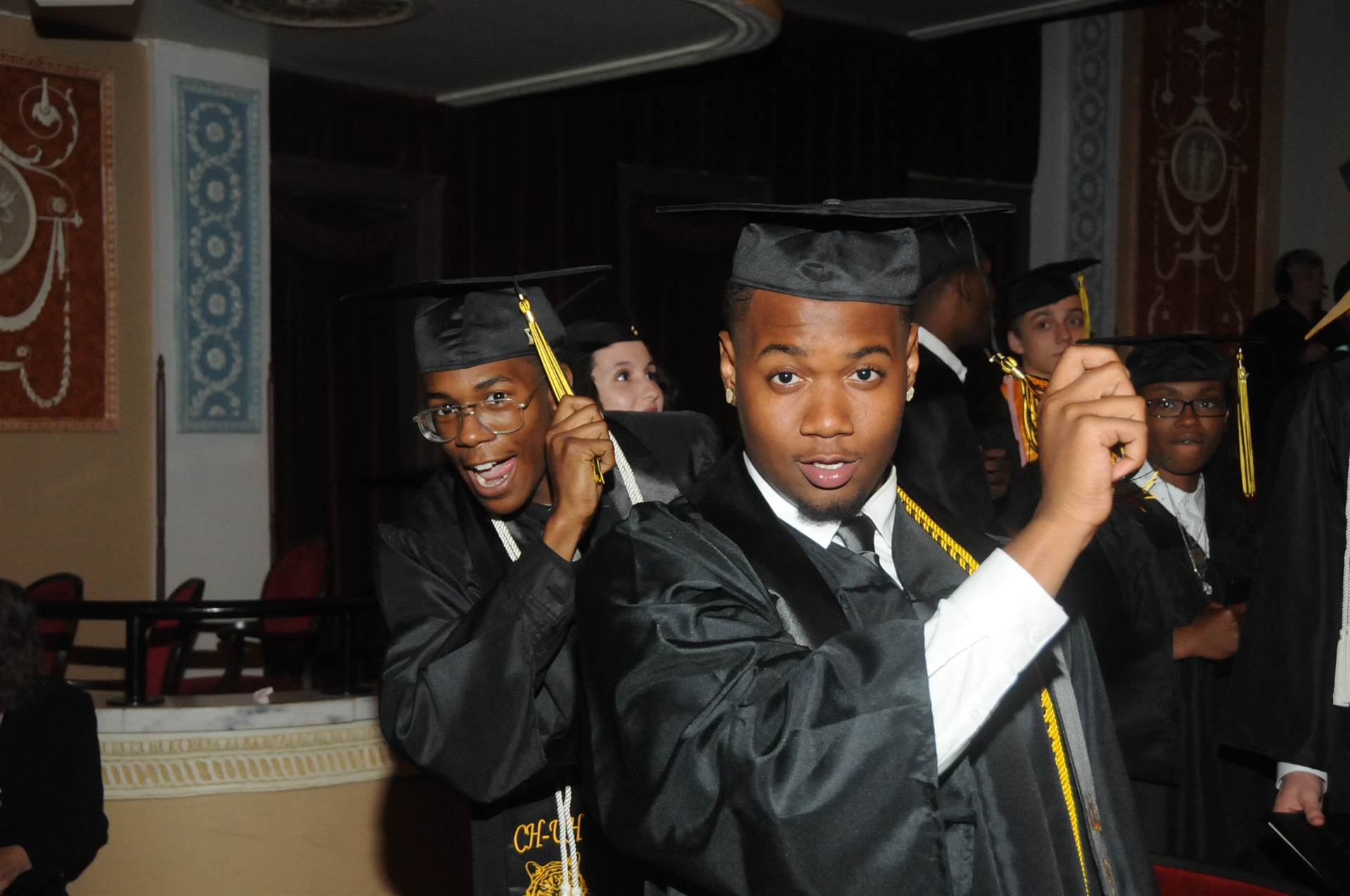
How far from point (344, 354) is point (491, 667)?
5.67m

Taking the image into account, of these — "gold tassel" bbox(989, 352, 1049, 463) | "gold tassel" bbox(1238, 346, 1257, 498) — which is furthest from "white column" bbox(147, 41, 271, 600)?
"gold tassel" bbox(989, 352, 1049, 463)

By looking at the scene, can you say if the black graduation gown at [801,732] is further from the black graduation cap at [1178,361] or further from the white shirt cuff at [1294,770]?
the black graduation cap at [1178,361]

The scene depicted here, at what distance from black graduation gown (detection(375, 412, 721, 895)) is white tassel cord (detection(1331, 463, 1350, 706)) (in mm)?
1277

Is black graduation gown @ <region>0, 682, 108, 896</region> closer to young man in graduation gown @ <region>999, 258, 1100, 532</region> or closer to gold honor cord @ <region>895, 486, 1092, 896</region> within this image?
gold honor cord @ <region>895, 486, 1092, 896</region>

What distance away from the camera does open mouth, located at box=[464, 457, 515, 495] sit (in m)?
2.41

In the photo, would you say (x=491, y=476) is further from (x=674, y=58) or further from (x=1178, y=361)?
(x=674, y=58)

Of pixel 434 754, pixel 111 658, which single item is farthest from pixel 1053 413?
pixel 111 658

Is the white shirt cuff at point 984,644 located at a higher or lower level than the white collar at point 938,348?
lower

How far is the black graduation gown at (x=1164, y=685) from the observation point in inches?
131

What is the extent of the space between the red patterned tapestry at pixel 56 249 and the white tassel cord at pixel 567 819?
4.61 m

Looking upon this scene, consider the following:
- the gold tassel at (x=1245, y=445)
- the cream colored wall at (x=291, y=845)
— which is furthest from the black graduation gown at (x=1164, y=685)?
the cream colored wall at (x=291, y=845)

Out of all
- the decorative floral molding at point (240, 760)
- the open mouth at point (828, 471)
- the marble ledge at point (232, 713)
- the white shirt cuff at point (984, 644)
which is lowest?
the decorative floral molding at point (240, 760)

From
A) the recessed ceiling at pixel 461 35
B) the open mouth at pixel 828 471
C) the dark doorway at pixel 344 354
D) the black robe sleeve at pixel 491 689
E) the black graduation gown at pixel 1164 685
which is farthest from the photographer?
the dark doorway at pixel 344 354

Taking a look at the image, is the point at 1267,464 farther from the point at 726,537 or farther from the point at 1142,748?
the point at 726,537
